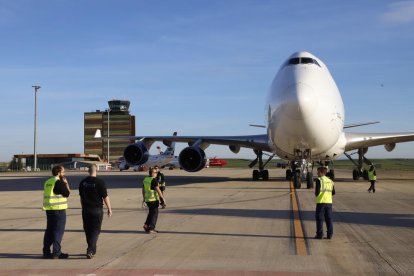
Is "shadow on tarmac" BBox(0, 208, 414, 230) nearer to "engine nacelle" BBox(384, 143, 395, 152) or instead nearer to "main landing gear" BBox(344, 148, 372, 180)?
"main landing gear" BBox(344, 148, 372, 180)

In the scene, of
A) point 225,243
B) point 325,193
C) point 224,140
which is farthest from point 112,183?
point 225,243

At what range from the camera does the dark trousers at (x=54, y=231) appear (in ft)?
24.8

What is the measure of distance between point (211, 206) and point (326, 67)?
409 inches

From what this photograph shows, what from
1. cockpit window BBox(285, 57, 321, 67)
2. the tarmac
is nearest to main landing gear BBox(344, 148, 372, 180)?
cockpit window BBox(285, 57, 321, 67)

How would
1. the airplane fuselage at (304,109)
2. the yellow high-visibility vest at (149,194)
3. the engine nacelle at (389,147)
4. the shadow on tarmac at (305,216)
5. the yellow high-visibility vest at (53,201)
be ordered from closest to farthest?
the yellow high-visibility vest at (53,201)
the yellow high-visibility vest at (149,194)
the shadow on tarmac at (305,216)
the airplane fuselage at (304,109)
the engine nacelle at (389,147)

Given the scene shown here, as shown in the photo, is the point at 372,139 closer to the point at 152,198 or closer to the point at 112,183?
the point at 112,183

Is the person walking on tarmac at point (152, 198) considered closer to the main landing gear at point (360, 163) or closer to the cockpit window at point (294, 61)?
the cockpit window at point (294, 61)

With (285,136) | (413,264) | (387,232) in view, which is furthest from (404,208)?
(413,264)

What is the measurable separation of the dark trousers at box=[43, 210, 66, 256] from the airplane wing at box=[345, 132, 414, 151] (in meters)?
19.4

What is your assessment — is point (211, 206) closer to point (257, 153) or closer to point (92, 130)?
point (257, 153)

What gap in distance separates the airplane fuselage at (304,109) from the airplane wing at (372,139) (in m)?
Answer: 3.75

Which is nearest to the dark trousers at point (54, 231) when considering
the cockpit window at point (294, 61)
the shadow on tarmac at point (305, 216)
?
the shadow on tarmac at point (305, 216)

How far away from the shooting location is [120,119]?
13375 cm

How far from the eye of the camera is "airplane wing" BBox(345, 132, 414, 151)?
2536cm
